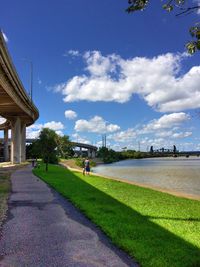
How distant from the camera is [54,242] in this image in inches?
323

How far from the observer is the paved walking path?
271 inches

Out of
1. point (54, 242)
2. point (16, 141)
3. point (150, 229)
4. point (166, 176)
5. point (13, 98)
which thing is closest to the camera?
point (54, 242)

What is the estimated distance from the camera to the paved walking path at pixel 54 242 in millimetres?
6883

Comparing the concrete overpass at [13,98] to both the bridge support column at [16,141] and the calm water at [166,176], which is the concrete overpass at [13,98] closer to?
the bridge support column at [16,141]

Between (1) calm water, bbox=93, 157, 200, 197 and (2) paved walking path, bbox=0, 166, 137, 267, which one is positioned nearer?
(2) paved walking path, bbox=0, 166, 137, 267

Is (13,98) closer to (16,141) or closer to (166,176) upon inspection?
(16,141)

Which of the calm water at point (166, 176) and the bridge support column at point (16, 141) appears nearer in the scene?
the calm water at point (166, 176)

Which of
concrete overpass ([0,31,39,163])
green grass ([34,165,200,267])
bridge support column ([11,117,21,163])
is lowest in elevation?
green grass ([34,165,200,267])

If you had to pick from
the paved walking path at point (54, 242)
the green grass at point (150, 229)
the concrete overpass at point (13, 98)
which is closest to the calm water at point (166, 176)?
the green grass at point (150, 229)

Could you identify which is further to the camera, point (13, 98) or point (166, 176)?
point (13, 98)

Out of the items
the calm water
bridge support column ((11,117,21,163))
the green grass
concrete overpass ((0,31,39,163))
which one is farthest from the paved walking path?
bridge support column ((11,117,21,163))

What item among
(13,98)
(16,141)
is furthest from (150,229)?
(16,141)

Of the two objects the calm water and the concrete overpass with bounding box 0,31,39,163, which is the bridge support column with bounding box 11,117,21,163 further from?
the calm water

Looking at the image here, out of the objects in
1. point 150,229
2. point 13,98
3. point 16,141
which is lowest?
point 150,229
